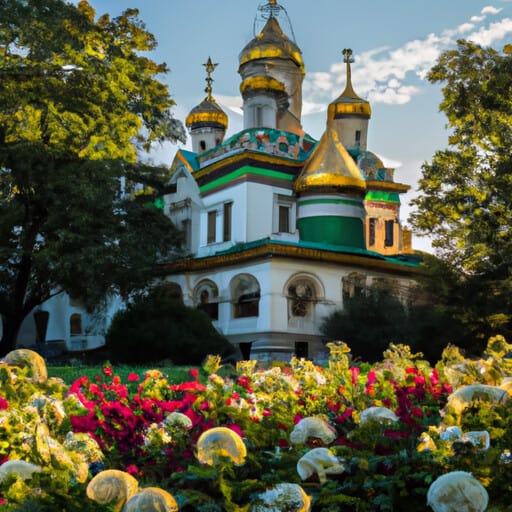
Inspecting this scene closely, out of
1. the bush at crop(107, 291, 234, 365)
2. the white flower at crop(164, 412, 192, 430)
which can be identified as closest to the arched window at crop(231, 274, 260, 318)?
the bush at crop(107, 291, 234, 365)

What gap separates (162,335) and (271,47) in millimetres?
15992

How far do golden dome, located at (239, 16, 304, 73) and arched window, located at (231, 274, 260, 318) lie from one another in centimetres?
1066

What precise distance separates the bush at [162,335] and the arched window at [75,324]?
11259mm

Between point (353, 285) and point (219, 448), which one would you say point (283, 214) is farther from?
point (219, 448)

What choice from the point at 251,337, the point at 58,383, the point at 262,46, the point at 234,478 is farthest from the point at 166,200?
the point at 234,478

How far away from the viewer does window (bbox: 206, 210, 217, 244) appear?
26.4 meters

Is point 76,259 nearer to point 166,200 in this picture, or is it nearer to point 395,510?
point 166,200

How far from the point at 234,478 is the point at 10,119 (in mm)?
15713

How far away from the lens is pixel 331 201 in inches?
995

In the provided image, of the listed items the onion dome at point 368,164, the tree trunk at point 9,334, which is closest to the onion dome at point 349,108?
the onion dome at point 368,164

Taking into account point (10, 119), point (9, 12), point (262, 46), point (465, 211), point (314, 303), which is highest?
point (262, 46)

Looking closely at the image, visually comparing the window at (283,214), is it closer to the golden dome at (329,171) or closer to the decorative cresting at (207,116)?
the golden dome at (329,171)

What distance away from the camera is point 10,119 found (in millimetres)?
17344

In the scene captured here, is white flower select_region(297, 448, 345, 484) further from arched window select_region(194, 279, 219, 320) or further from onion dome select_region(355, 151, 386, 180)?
onion dome select_region(355, 151, 386, 180)
